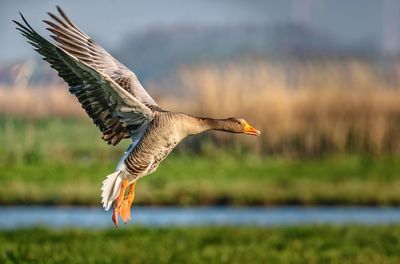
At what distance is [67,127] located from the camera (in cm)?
2614

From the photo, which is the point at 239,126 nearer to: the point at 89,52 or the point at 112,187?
the point at 112,187

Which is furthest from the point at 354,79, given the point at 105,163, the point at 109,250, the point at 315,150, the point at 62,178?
the point at 109,250

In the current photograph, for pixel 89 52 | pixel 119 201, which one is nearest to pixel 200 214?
pixel 89 52

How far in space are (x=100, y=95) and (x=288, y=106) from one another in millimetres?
18503

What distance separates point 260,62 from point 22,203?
8.94 m

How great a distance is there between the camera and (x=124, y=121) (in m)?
5.57

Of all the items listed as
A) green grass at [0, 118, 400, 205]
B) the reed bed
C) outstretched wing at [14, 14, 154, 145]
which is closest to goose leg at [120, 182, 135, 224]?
outstretched wing at [14, 14, 154, 145]

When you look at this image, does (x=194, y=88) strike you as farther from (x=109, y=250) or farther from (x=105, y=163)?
(x=109, y=250)

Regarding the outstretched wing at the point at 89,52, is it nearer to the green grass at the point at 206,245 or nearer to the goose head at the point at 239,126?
the goose head at the point at 239,126

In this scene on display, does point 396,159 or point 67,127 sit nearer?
point 396,159

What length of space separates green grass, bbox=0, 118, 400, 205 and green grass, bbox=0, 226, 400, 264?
5.56 meters

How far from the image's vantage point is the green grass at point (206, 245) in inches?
460

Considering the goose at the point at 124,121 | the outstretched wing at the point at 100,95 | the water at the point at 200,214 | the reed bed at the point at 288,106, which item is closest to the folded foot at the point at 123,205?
the goose at the point at 124,121

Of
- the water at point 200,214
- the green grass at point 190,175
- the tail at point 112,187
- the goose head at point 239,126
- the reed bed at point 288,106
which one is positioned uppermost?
the goose head at point 239,126
